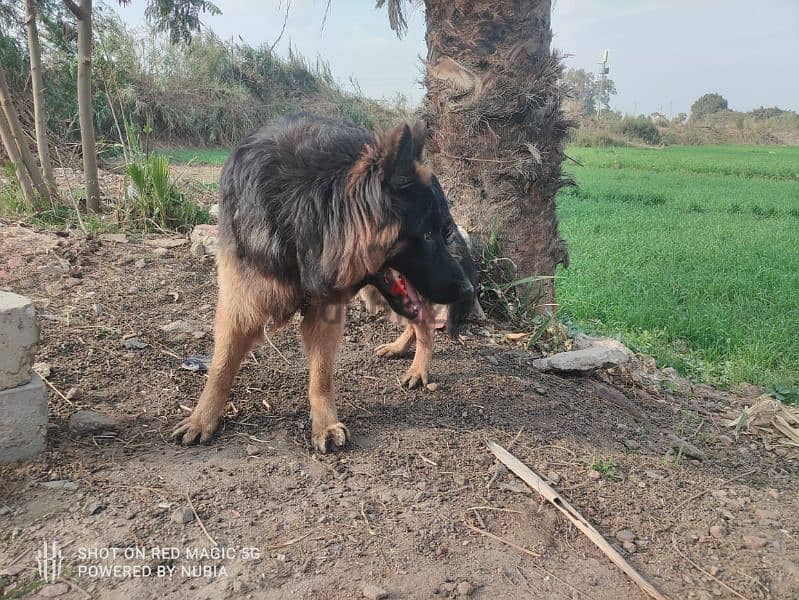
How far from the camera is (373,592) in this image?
2016 mm

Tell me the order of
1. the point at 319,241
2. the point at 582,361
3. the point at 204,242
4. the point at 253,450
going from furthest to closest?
1. the point at 204,242
2. the point at 582,361
3. the point at 253,450
4. the point at 319,241

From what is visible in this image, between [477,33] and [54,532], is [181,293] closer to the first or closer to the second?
[54,532]

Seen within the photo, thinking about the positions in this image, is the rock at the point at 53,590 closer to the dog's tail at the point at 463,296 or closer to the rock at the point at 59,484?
the rock at the point at 59,484

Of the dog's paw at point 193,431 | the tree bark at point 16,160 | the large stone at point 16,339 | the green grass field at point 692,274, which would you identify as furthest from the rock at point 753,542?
the tree bark at point 16,160

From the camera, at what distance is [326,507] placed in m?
2.47

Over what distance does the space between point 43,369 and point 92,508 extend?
1.32m

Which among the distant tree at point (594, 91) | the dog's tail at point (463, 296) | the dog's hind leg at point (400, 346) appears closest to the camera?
the dog's tail at point (463, 296)

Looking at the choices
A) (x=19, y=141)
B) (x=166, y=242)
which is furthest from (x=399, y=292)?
(x=19, y=141)

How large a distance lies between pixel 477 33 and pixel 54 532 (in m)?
4.44

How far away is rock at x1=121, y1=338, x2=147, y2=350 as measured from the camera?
378 cm

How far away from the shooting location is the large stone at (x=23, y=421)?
248 centimetres

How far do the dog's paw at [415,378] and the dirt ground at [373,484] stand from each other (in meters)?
0.08

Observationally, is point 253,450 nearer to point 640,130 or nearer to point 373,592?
point 373,592

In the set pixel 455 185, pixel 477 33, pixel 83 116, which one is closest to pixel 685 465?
pixel 455 185
